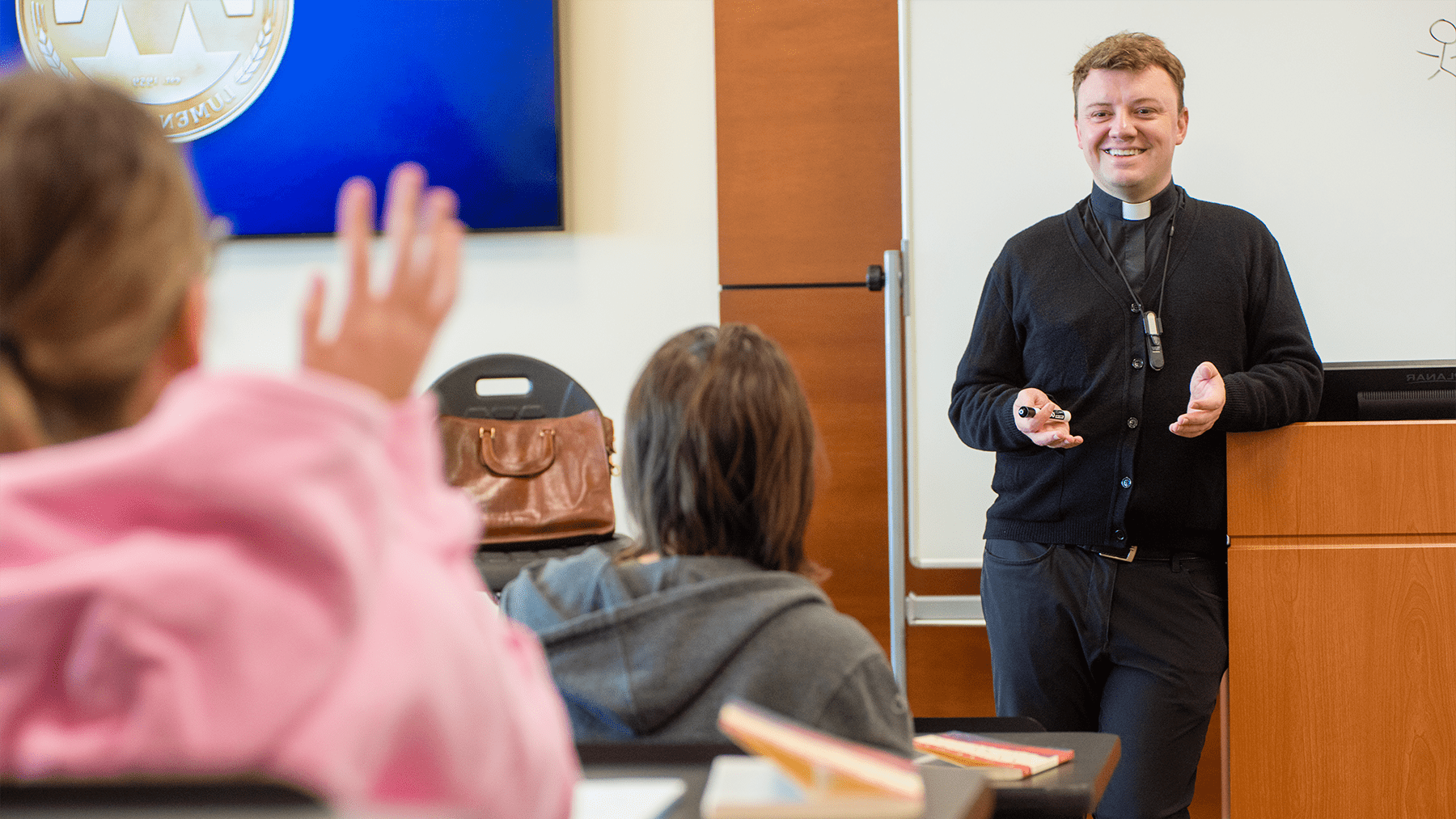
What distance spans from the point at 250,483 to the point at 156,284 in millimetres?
185

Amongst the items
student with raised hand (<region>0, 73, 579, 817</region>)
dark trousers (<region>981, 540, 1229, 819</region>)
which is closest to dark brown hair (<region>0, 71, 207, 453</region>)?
student with raised hand (<region>0, 73, 579, 817</region>)

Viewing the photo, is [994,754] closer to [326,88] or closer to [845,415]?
[845,415]

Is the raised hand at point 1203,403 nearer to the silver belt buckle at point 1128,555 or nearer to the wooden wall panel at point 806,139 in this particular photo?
the silver belt buckle at point 1128,555

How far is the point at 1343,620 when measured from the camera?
2.00m

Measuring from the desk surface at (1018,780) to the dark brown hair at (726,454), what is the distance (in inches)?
11.1

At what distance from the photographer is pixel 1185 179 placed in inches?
107

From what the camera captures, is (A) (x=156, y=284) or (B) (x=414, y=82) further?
(B) (x=414, y=82)

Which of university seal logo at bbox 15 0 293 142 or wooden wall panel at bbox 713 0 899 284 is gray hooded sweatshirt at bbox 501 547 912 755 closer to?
wooden wall panel at bbox 713 0 899 284

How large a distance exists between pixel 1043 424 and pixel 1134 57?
723 millimetres

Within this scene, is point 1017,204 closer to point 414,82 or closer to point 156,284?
point 414,82

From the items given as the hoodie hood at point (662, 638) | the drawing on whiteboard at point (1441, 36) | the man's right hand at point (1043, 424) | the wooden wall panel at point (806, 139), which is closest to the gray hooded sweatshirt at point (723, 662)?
the hoodie hood at point (662, 638)

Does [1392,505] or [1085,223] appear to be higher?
[1085,223]

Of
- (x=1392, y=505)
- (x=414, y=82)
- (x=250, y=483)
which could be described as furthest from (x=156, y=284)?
(x=414, y=82)

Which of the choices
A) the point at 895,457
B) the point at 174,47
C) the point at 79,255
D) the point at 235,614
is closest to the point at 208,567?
the point at 235,614
